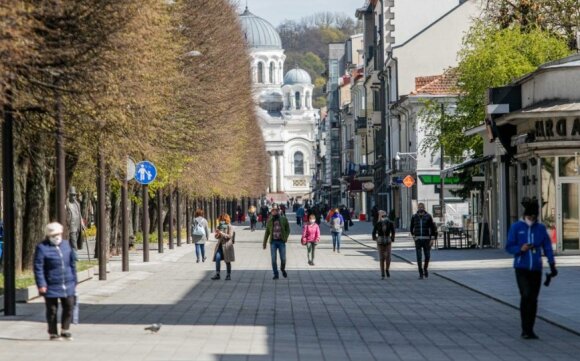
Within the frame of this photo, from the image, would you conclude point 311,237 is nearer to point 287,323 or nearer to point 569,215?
point 569,215

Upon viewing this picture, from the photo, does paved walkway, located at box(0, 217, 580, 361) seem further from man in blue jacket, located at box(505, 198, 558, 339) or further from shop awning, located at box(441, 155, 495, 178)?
shop awning, located at box(441, 155, 495, 178)

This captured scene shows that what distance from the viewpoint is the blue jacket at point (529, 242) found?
16.8 m

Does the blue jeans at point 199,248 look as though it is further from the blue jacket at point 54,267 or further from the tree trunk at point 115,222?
the blue jacket at point 54,267

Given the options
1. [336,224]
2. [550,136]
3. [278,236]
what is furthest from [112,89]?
[336,224]

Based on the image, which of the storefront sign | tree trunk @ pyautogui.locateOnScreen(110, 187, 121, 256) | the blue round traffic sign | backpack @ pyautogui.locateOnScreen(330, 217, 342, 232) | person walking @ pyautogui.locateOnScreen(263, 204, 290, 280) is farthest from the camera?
backpack @ pyautogui.locateOnScreen(330, 217, 342, 232)

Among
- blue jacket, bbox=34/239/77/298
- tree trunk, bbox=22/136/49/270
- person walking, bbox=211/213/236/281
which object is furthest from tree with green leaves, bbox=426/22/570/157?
blue jacket, bbox=34/239/77/298

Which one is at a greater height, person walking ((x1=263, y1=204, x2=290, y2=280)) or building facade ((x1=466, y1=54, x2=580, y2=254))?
building facade ((x1=466, y1=54, x2=580, y2=254))

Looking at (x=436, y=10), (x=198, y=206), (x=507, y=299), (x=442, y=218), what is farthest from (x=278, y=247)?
(x=436, y=10)

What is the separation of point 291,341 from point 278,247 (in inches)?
601

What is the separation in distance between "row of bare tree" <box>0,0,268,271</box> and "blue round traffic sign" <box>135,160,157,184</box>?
290 millimetres

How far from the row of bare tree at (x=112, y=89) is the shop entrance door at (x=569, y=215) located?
403 inches

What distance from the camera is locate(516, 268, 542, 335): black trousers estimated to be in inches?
650

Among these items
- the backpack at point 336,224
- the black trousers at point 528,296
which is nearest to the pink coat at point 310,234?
the backpack at point 336,224

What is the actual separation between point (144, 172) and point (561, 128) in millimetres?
10716
